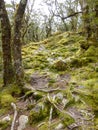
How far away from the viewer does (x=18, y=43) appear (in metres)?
8.35

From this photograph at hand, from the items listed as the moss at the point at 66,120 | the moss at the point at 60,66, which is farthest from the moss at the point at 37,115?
the moss at the point at 60,66

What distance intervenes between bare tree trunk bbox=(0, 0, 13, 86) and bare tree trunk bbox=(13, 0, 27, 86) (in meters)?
0.57

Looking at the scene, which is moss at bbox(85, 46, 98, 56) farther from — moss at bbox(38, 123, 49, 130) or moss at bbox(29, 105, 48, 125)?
moss at bbox(38, 123, 49, 130)

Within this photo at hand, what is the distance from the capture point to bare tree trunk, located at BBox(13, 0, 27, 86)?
8094mm

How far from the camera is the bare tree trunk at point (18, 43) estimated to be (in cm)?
809

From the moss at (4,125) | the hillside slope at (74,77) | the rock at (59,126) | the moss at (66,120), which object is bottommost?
the moss at (4,125)

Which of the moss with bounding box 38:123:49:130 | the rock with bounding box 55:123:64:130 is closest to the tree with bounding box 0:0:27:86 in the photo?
the moss with bounding box 38:123:49:130

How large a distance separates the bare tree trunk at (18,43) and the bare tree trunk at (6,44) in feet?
1.86

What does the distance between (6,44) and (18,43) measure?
662 mm

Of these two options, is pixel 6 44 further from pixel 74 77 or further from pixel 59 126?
pixel 59 126

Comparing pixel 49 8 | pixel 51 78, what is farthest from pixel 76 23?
pixel 51 78

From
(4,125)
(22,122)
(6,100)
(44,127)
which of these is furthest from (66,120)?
(6,100)

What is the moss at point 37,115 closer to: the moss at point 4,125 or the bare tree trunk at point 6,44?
the moss at point 4,125

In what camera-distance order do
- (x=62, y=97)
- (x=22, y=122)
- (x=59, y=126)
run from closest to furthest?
(x=59, y=126) < (x=22, y=122) < (x=62, y=97)
